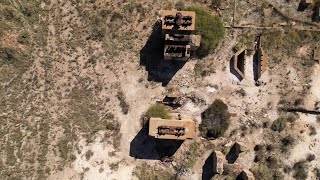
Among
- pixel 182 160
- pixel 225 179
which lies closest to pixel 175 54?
pixel 182 160

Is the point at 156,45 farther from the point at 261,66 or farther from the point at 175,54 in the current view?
the point at 261,66

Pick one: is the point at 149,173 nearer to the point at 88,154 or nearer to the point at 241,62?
the point at 88,154

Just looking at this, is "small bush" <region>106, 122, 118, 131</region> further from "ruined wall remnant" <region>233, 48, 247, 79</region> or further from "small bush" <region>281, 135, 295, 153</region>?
"small bush" <region>281, 135, 295, 153</region>

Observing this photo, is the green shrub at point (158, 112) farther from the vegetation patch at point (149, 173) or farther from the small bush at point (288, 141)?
the small bush at point (288, 141)

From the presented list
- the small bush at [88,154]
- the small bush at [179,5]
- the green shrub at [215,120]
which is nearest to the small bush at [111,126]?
the small bush at [88,154]

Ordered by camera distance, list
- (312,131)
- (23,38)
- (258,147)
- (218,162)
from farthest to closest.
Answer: (312,131) < (258,147) < (218,162) < (23,38)

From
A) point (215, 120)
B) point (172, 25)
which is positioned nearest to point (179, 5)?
point (172, 25)
